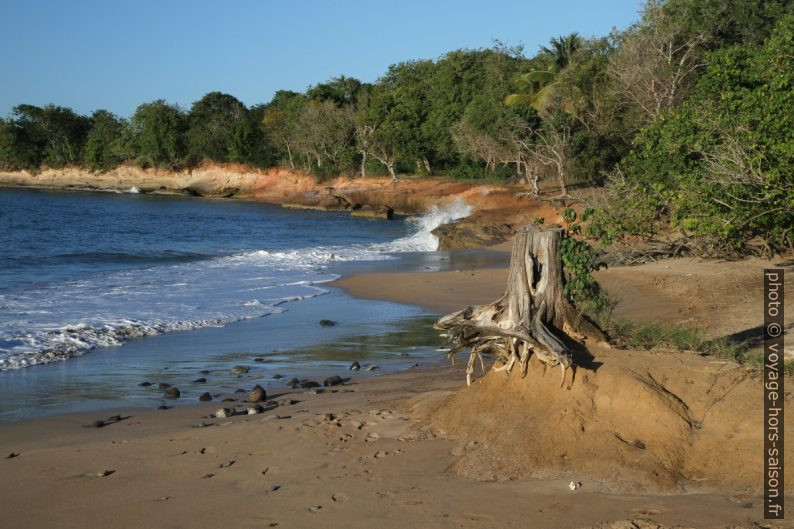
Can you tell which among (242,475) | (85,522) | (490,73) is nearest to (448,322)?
(242,475)

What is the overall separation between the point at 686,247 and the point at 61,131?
91.4 m

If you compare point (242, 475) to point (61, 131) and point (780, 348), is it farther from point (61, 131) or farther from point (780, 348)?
point (61, 131)

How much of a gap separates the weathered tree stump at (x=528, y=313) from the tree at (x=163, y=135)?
78.7m

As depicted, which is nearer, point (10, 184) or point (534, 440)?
point (534, 440)

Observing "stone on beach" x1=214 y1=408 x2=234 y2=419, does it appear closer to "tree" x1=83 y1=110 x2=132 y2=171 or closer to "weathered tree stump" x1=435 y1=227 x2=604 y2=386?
"weathered tree stump" x1=435 y1=227 x2=604 y2=386

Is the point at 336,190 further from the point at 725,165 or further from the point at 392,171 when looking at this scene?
the point at 725,165

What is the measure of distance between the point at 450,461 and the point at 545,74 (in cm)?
4765

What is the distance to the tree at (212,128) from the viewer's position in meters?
78.5

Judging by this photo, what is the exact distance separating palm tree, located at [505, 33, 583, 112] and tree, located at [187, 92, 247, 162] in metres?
31.9

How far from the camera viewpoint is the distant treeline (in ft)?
40.7

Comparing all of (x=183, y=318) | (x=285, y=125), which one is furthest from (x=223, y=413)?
(x=285, y=125)

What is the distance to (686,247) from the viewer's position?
15789 mm

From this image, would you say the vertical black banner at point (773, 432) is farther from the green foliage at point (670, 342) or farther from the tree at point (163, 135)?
the tree at point (163, 135)

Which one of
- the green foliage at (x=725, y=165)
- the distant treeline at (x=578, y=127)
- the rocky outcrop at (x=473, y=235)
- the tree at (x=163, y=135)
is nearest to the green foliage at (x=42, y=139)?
the distant treeline at (x=578, y=127)
